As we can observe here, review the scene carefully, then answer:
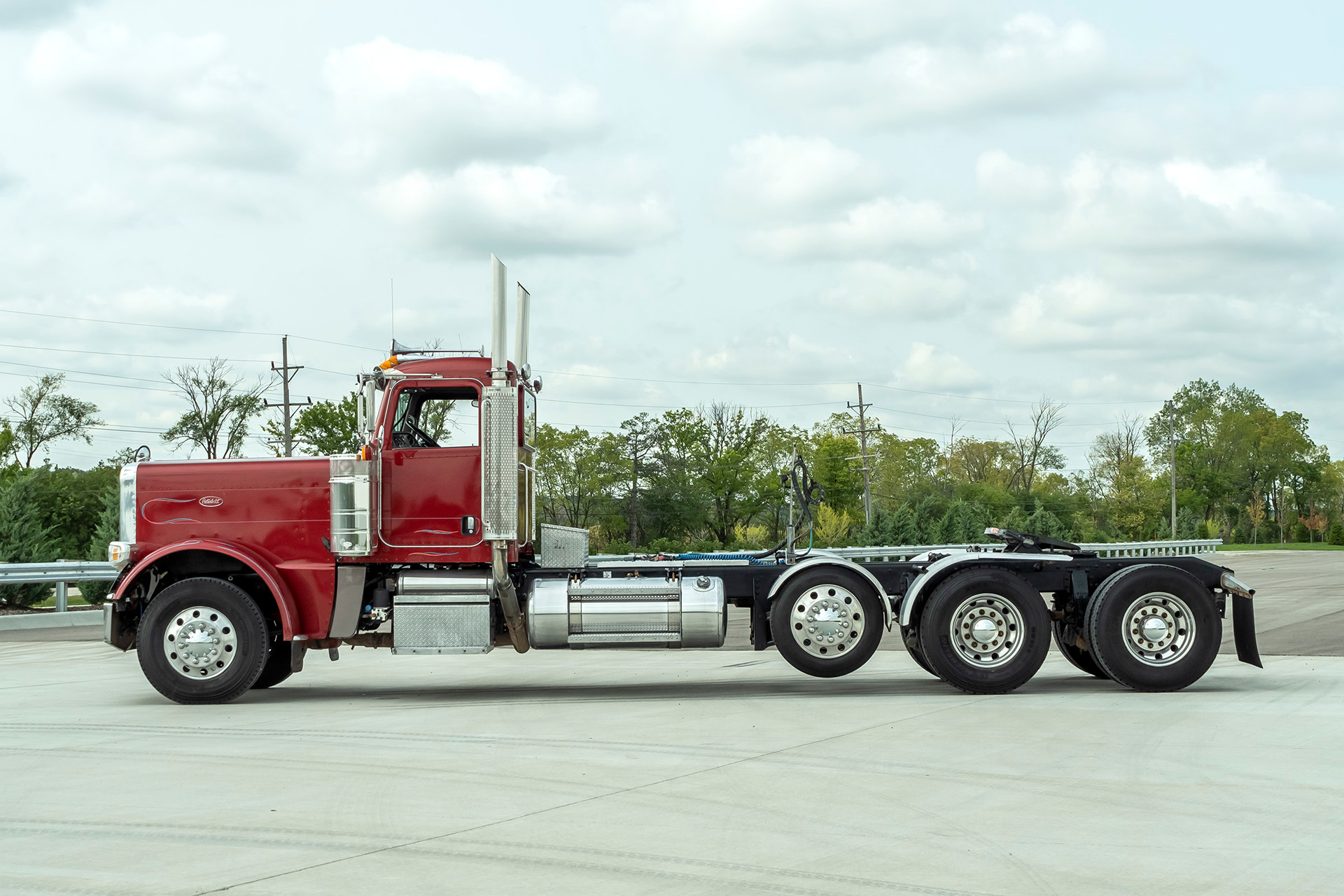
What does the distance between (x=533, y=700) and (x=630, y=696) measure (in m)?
0.91

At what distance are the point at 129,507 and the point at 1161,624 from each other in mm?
9569

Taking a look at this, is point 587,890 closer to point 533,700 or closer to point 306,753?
point 306,753

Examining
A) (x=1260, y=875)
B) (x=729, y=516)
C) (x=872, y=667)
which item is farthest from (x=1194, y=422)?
(x=1260, y=875)

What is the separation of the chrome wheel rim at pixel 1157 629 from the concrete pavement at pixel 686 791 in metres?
0.39

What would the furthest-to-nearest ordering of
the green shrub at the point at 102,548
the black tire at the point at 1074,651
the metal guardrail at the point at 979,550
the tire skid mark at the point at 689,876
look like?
the green shrub at the point at 102,548 → the metal guardrail at the point at 979,550 → the black tire at the point at 1074,651 → the tire skid mark at the point at 689,876

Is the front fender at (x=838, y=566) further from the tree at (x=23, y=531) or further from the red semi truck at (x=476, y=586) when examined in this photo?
the tree at (x=23, y=531)

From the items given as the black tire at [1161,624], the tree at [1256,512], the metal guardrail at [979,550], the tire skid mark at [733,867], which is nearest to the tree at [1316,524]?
the tree at [1256,512]

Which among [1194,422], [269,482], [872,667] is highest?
[1194,422]

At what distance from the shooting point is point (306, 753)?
8500 millimetres

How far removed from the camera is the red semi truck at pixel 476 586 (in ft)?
37.0

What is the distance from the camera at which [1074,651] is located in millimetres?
12586

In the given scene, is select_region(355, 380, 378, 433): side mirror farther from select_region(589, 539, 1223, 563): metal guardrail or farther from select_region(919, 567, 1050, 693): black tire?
select_region(919, 567, 1050, 693): black tire

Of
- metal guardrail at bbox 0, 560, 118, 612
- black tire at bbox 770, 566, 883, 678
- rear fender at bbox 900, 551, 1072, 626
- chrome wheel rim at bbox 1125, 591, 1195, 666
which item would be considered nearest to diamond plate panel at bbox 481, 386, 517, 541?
black tire at bbox 770, 566, 883, 678

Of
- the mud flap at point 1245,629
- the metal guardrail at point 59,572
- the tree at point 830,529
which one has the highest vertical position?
the tree at point 830,529
